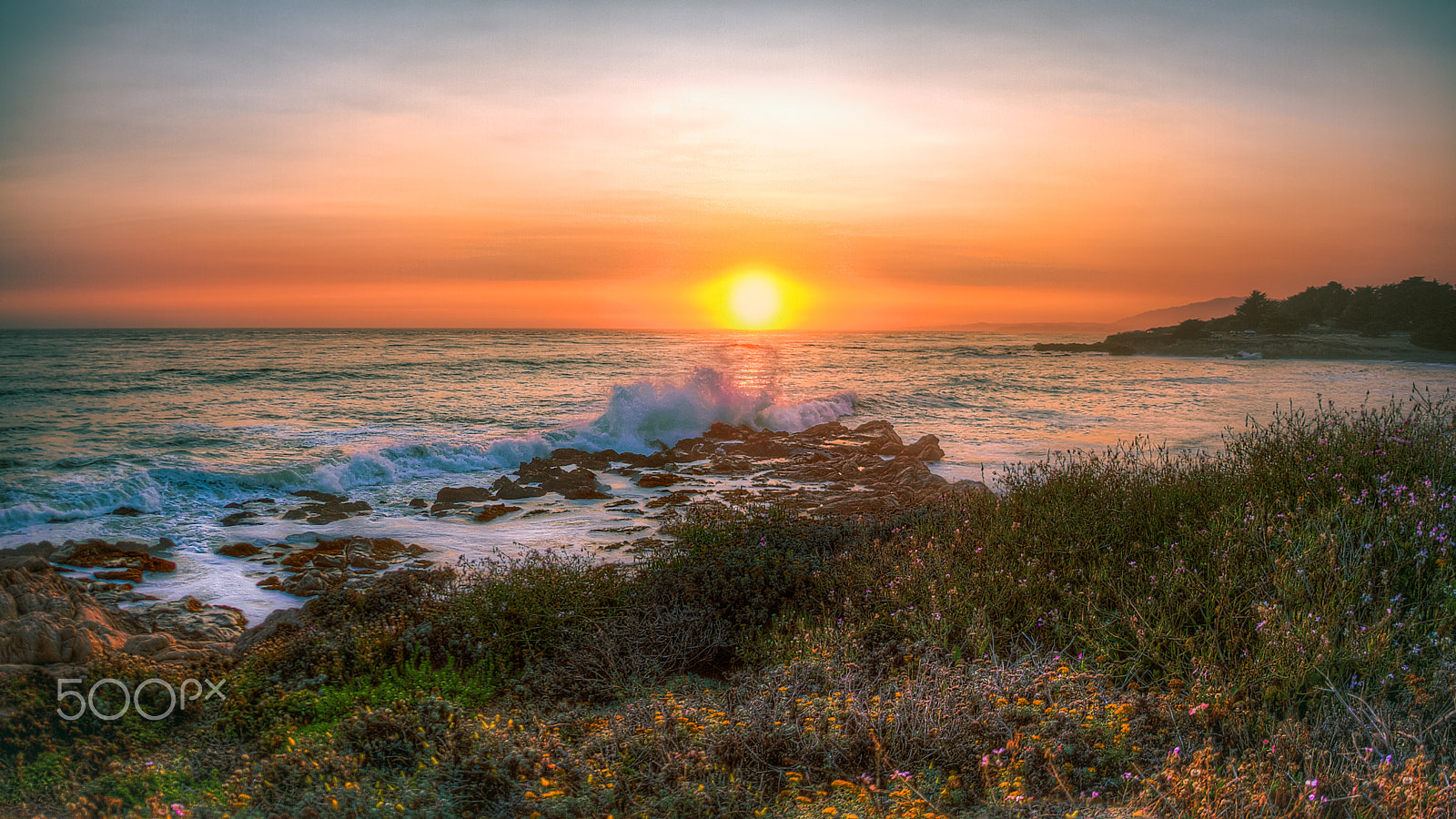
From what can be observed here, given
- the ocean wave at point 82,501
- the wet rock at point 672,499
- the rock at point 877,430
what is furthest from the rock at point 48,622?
the rock at point 877,430

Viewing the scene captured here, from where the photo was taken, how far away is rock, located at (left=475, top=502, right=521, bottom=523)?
12820mm

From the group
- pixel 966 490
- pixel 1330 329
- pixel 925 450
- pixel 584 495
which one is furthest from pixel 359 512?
pixel 1330 329

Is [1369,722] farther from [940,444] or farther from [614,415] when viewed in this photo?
[614,415]

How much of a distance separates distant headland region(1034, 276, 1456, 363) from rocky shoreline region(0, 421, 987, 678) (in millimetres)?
50342

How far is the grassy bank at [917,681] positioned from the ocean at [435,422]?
359 cm

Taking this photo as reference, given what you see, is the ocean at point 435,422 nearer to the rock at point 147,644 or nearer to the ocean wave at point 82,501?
the ocean wave at point 82,501

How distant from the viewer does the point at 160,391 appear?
31.4m

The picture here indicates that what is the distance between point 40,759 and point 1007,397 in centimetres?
3391

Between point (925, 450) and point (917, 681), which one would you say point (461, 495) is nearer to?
point (925, 450)

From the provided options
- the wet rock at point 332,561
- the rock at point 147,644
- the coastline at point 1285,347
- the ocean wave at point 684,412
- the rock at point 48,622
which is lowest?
the wet rock at point 332,561

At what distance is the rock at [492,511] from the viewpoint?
1282 cm

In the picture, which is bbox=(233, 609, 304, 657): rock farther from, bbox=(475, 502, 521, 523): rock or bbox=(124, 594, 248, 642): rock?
bbox=(475, 502, 521, 523): rock

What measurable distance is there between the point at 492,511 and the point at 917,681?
1035 centimetres

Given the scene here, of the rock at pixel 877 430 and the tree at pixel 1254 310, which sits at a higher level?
the tree at pixel 1254 310
